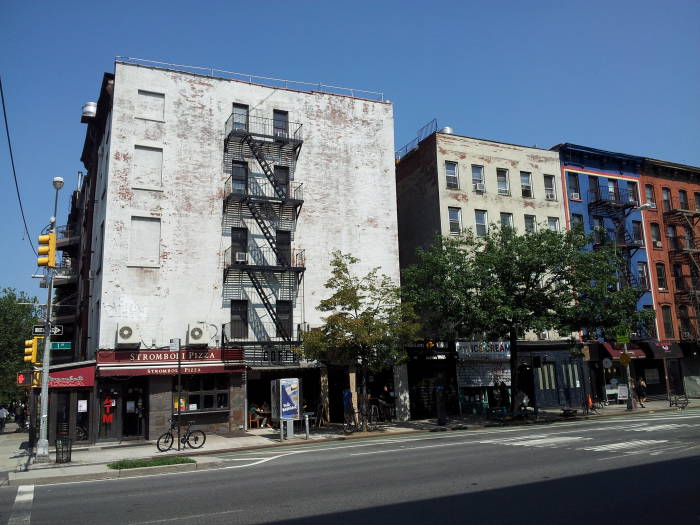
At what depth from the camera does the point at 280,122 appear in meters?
33.1

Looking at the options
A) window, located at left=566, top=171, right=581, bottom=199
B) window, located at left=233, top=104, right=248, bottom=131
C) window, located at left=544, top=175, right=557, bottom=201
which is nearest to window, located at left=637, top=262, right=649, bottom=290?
window, located at left=566, top=171, right=581, bottom=199

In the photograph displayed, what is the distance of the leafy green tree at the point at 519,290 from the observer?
28594mm

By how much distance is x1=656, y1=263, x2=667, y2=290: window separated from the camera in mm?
44438

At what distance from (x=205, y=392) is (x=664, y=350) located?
3354 centimetres

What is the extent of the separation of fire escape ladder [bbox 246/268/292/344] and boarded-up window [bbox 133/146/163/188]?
258 inches

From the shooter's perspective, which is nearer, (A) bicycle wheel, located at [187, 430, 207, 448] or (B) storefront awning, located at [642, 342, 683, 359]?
(A) bicycle wheel, located at [187, 430, 207, 448]

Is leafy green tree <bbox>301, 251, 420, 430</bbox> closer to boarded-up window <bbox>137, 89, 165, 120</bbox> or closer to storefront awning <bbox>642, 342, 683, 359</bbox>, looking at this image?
boarded-up window <bbox>137, 89, 165, 120</bbox>

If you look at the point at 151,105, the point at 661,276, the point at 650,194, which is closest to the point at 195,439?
the point at 151,105

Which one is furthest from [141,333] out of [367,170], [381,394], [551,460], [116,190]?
[551,460]

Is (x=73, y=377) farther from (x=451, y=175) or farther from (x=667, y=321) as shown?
(x=667, y=321)

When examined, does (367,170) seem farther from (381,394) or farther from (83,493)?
(83,493)

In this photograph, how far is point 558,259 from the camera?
28953 mm

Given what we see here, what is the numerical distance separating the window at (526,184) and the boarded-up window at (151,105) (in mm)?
24083

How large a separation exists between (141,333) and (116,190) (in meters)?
7.15
